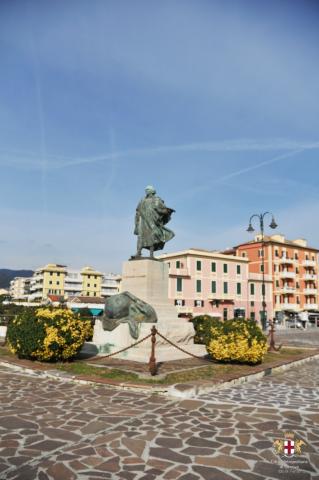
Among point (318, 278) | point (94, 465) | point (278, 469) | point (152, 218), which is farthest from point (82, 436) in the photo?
point (318, 278)

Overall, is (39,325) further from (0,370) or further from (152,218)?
(152,218)

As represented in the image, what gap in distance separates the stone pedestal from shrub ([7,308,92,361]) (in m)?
1.16

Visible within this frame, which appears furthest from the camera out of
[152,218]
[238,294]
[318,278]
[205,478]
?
[318,278]

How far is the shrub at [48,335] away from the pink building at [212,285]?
3493 cm

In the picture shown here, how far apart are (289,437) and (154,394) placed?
2737 mm

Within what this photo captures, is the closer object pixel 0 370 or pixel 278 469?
pixel 278 469

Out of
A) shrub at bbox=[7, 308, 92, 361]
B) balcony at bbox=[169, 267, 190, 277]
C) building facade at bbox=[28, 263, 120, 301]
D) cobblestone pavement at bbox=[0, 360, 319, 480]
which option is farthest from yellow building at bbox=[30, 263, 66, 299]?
cobblestone pavement at bbox=[0, 360, 319, 480]

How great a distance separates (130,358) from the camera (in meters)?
10.2

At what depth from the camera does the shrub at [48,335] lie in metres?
9.41

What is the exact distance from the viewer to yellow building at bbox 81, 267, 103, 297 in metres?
97.6

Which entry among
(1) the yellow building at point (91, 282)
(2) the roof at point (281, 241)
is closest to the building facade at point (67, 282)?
(1) the yellow building at point (91, 282)

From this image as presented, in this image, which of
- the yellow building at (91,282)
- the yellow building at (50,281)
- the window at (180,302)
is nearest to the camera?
the window at (180,302)

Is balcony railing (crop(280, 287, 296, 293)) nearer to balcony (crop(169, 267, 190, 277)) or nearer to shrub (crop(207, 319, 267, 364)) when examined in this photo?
balcony (crop(169, 267, 190, 277))

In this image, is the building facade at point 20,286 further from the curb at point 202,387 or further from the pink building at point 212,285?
the curb at point 202,387
